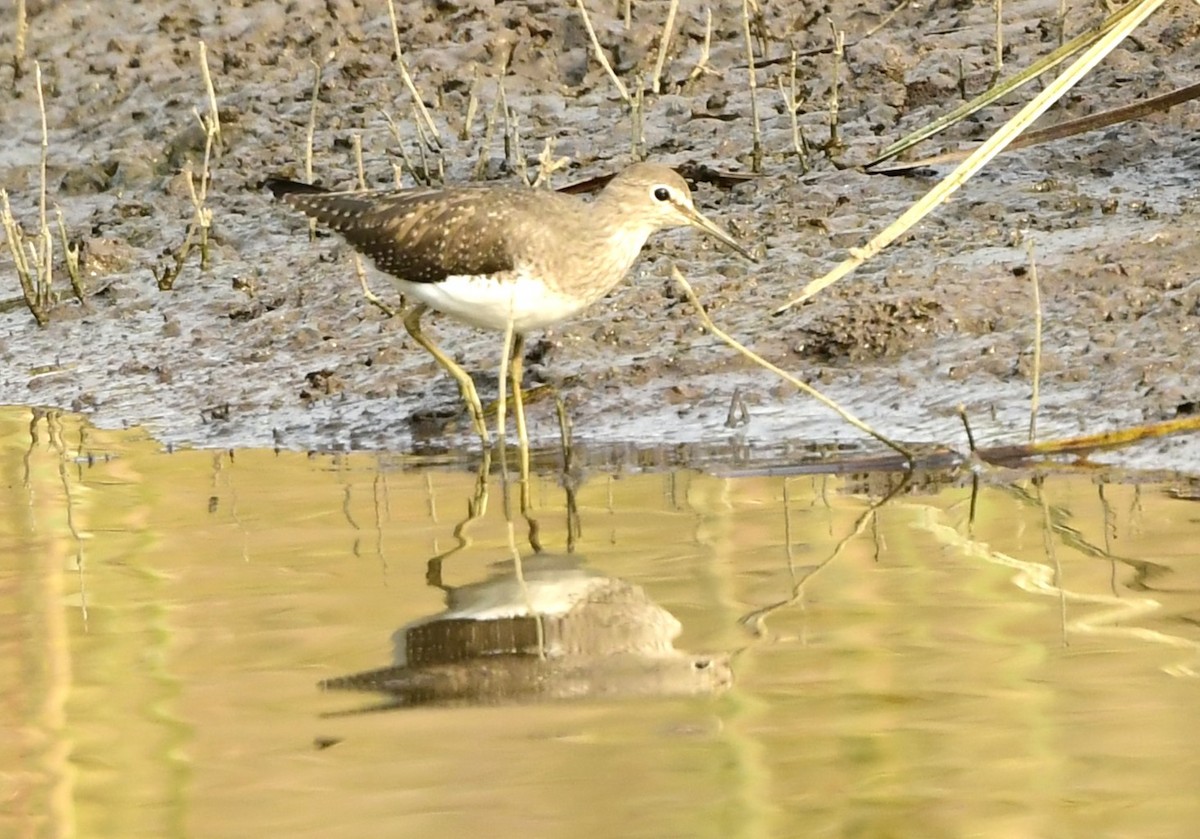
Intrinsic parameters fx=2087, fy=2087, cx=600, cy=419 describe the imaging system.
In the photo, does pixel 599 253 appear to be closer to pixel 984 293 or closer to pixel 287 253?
pixel 984 293

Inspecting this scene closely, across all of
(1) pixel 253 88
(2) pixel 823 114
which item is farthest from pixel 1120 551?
(1) pixel 253 88

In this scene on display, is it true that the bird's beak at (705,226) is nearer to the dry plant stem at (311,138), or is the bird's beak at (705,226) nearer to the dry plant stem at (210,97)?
the dry plant stem at (311,138)


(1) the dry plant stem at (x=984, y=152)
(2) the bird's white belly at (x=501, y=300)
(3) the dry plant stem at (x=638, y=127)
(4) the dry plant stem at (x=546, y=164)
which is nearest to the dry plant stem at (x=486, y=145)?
(4) the dry plant stem at (x=546, y=164)

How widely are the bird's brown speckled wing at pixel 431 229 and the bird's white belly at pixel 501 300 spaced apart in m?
0.04

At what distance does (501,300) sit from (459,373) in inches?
16.8

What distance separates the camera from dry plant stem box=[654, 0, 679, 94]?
10242 millimetres

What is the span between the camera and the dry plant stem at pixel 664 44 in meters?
10.2

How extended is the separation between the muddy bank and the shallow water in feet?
3.27

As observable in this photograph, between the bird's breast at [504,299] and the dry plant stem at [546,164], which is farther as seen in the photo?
the dry plant stem at [546,164]

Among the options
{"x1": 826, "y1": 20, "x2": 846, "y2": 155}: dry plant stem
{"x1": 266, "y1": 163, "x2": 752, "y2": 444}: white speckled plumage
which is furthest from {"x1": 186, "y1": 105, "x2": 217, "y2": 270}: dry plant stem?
{"x1": 826, "y1": 20, "x2": 846, "y2": 155}: dry plant stem

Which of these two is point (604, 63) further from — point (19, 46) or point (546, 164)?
point (19, 46)

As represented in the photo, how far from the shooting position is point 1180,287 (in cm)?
779

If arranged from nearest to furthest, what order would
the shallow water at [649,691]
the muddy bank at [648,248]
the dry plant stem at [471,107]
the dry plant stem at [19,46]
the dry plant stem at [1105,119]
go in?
the shallow water at [649,691] → the muddy bank at [648,248] → the dry plant stem at [1105,119] → the dry plant stem at [471,107] → the dry plant stem at [19,46]

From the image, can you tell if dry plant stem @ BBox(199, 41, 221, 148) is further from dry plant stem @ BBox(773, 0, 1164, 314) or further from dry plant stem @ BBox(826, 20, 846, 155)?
dry plant stem @ BBox(773, 0, 1164, 314)
